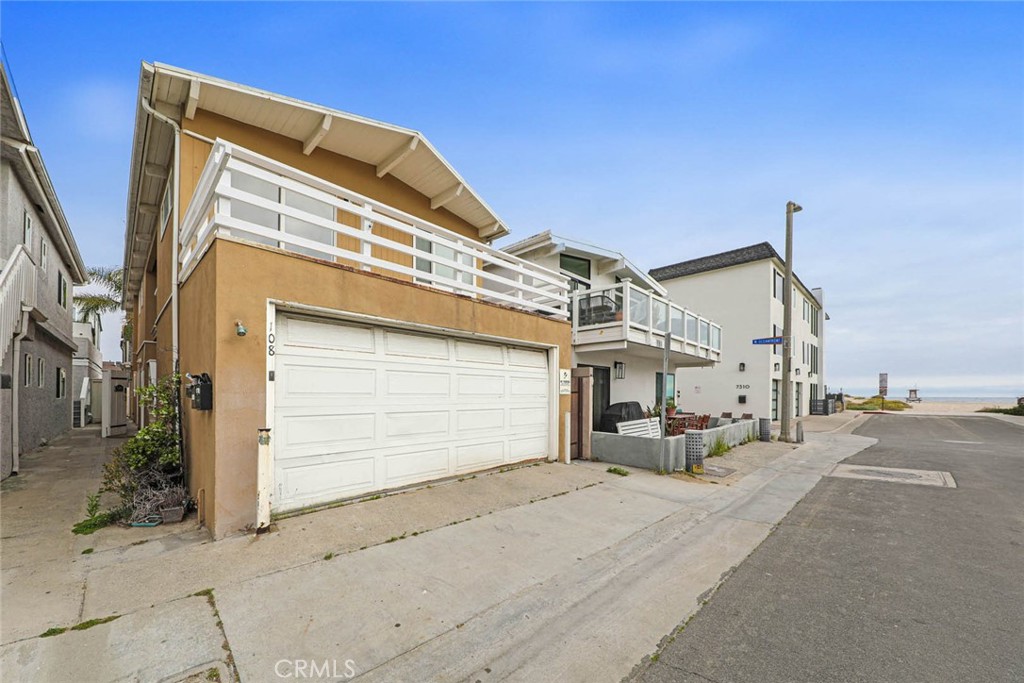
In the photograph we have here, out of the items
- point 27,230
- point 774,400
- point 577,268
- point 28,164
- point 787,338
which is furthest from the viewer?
point 774,400

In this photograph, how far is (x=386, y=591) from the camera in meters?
3.82

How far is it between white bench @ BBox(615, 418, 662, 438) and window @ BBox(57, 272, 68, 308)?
17053mm

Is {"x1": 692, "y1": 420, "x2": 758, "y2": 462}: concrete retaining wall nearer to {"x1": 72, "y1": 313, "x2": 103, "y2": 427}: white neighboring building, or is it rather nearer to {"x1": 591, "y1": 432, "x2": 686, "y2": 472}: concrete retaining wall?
{"x1": 591, "y1": 432, "x2": 686, "y2": 472}: concrete retaining wall

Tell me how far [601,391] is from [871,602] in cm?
928

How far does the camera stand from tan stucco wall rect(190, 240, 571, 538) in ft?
15.5

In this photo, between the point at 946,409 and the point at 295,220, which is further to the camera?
the point at 946,409

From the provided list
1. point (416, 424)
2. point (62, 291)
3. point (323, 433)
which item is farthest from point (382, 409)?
point (62, 291)

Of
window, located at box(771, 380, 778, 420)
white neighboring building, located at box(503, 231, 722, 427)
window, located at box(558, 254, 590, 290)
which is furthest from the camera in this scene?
window, located at box(771, 380, 778, 420)

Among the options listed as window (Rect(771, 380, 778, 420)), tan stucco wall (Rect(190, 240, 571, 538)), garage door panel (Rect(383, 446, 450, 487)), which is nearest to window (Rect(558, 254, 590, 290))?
garage door panel (Rect(383, 446, 450, 487))

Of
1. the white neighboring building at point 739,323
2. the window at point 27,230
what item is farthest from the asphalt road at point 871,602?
the white neighboring building at point 739,323

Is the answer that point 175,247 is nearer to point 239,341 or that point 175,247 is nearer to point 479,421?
point 239,341

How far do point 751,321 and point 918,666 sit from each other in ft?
74.7

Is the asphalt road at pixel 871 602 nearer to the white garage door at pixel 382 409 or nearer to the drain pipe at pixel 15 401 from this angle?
the white garage door at pixel 382 409

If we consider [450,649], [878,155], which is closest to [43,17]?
[450,649]
